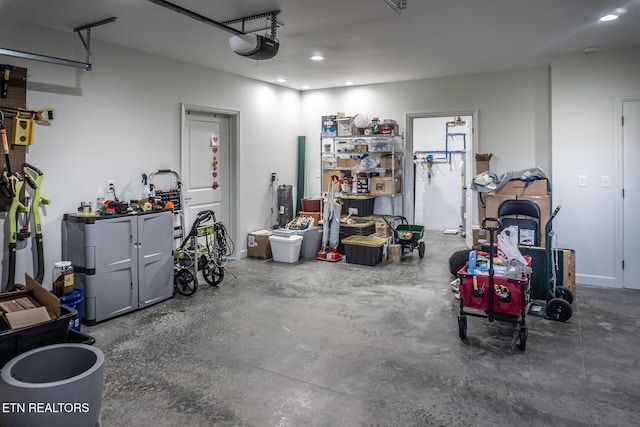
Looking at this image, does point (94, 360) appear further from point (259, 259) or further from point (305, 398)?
point (259, 259)

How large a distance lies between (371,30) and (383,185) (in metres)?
2.89

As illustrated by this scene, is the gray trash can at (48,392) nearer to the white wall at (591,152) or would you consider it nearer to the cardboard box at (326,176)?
the white wall at (591,152)

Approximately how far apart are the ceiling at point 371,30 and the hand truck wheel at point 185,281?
2435 millimetres

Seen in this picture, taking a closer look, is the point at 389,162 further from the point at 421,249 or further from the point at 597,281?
the point at 597,281

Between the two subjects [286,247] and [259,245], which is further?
[259,245]

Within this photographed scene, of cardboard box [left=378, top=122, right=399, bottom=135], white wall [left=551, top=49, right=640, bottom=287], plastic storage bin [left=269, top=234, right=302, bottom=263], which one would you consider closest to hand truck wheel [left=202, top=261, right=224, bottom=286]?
plastic storage bin [left=269, top=234, right=302, bottom=263]

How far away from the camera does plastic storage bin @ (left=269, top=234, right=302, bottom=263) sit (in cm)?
623

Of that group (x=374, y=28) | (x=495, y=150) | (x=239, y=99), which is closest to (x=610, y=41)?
(x=495, y=150)

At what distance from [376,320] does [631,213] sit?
3421mm

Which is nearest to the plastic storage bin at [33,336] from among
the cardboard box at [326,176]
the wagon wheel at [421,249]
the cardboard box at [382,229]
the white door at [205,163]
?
the white door at [205,163]

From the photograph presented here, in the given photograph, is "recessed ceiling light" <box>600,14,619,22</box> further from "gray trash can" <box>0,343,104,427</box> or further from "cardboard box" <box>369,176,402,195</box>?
"gray trash can" <box>0,343,104,427</box>

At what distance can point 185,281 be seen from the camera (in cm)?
476

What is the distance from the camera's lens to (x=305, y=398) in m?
2.63

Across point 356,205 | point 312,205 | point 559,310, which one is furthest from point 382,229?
point 559,310
